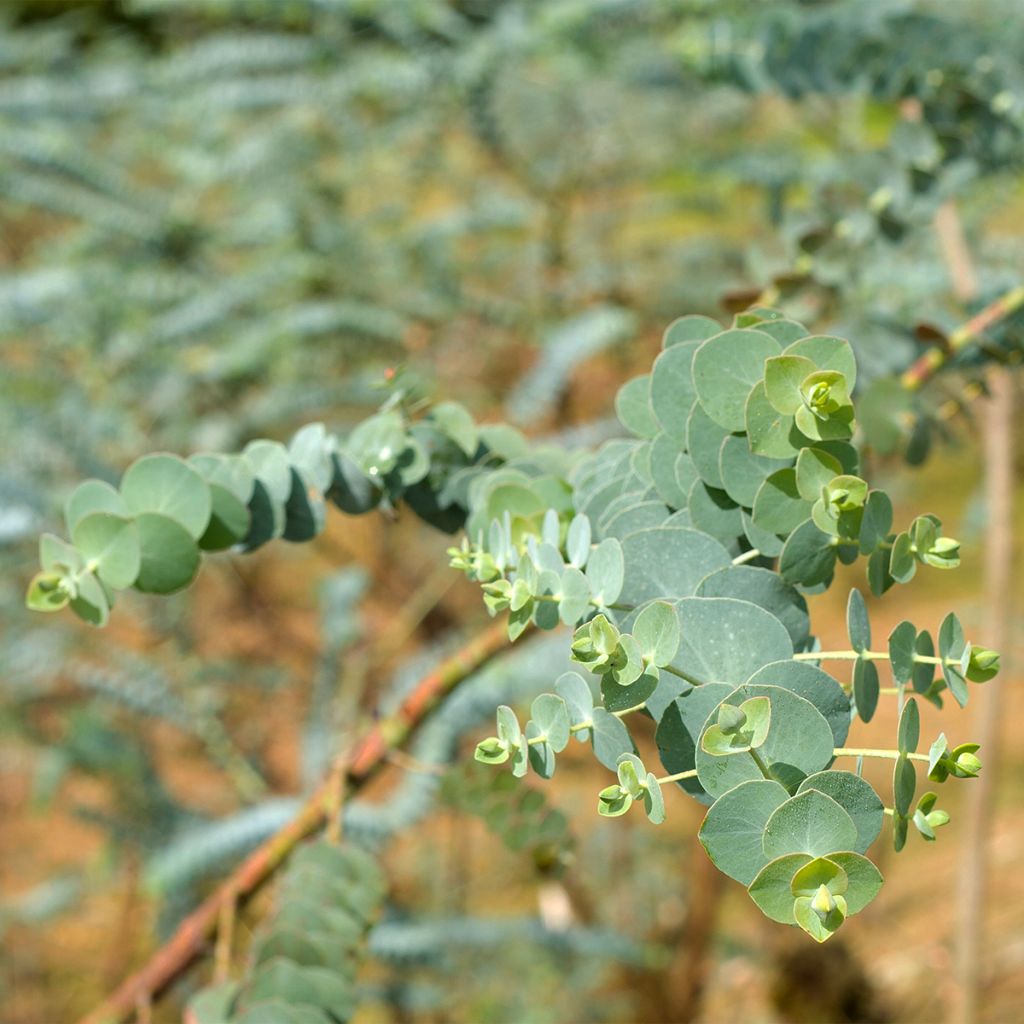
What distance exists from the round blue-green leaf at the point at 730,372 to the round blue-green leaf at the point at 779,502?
1 cm

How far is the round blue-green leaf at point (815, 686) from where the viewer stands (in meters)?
0.19

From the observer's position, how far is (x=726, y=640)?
0.67 feet

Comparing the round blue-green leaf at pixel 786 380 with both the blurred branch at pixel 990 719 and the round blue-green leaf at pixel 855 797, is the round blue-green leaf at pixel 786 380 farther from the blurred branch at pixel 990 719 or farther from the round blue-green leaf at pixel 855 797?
A: the blurred branch at pixel 990 719

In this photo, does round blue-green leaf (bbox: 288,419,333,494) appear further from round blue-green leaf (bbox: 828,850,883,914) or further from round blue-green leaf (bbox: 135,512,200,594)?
round blue-green leaf (bbox: 828,850,883,914)

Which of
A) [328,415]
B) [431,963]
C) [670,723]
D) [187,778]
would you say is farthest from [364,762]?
[187,778]

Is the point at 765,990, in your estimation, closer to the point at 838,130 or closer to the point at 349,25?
the point at 838,130

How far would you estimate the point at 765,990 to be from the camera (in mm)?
1220

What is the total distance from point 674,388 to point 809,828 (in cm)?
11

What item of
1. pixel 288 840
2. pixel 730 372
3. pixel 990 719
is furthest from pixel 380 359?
pixel 730 372

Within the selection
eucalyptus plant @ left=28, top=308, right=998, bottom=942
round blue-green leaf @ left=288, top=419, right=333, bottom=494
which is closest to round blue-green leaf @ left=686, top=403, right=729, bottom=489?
eucalyptus plant @ left=28, top=308, right=998, bottom=942

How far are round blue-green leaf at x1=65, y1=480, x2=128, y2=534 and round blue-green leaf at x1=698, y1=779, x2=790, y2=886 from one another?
0.16 meters

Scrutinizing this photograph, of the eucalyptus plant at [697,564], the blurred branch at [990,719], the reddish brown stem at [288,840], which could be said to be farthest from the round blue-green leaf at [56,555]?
the blurred branch at [990,719]

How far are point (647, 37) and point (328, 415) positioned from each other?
521 mm

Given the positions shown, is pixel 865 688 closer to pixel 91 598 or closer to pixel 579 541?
pixel 579 541
